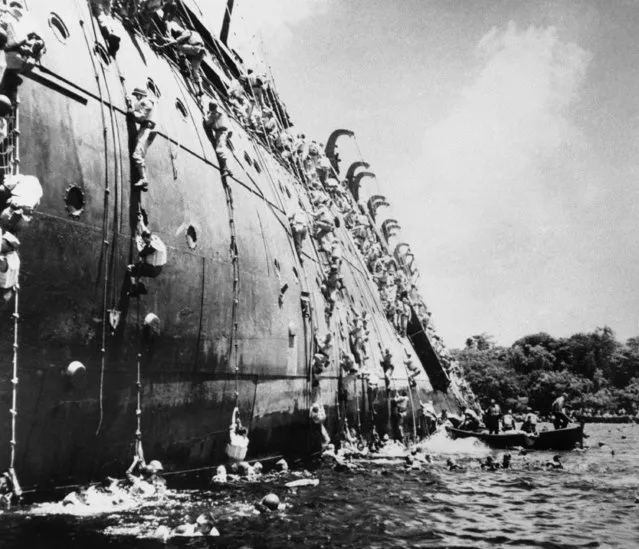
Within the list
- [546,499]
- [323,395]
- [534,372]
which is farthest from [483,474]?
[534,372]

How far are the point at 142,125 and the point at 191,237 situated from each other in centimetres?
173

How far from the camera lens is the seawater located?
608 centimetres

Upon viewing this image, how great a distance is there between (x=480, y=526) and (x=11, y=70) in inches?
322

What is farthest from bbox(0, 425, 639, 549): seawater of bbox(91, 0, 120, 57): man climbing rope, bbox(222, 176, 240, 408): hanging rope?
bbox(91, 0, 120, 57): man climbing rope

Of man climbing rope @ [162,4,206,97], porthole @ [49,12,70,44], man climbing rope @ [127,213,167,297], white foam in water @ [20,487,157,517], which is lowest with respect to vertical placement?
white foam in water @ [20,487,157,517]

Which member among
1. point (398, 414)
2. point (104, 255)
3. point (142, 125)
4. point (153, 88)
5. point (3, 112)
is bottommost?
point (398, 414)

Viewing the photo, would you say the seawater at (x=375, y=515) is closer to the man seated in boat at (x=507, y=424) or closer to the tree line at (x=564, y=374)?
the man seated in boat at (x=507, y=424)

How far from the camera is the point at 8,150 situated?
19.9 ft

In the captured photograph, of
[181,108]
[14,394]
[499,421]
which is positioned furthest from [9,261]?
[499,421]

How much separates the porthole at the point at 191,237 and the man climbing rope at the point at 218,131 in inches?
83.1

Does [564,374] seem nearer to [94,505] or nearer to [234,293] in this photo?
[234,293]

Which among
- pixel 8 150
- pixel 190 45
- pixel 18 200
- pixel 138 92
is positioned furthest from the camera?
pixel 190 45

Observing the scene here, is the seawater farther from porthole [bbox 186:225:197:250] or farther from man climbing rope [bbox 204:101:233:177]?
man climbing rope [bbox 204:101:233:177]

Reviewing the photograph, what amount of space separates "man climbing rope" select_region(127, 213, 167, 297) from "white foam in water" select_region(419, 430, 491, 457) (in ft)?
47.1
